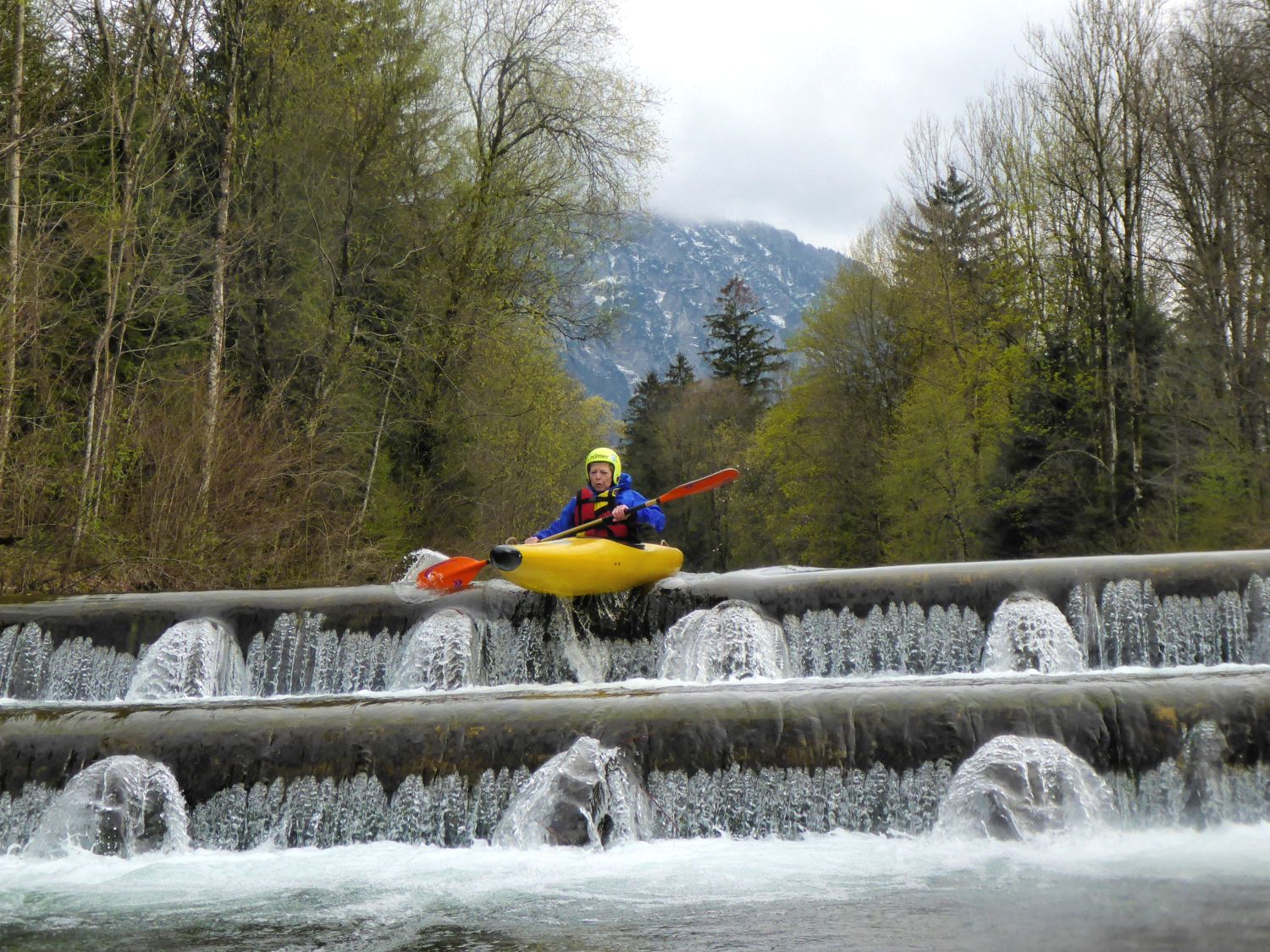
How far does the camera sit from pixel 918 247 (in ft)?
115

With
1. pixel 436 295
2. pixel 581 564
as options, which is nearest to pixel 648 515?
pixel 581 564

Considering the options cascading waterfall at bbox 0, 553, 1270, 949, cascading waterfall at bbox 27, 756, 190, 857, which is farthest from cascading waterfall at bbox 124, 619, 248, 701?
cascading waterfall at bbox 27, 756, 190, 857

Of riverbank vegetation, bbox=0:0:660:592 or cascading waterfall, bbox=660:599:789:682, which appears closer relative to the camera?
cascading waterfall, bbox=660:599:789:682

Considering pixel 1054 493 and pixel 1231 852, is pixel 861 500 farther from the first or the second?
pixel 1231 852

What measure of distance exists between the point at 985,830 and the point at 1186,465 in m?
16.5

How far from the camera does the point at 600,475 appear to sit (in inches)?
421

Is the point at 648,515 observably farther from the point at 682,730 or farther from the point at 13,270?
the point at 13,270

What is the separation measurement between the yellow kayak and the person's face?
0.79 metres

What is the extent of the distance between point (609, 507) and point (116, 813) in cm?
525

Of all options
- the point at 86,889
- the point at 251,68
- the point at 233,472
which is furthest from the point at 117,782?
the point at 251,68

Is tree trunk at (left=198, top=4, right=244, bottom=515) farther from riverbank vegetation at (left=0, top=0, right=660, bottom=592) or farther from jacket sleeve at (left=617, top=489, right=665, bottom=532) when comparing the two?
jacket sleeve at (left=617, top=489, right=665, bottom=532)

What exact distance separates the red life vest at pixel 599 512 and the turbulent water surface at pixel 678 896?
4.64 meters

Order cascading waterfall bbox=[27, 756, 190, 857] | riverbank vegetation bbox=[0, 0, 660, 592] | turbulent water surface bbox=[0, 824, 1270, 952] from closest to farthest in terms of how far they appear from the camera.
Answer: turbulent water surface bbox=[0, 824, 1270, 952], cascading waterfall bbox=[27, 756, 190, 857], riverbank vegetation bbox=[0, 0, 660, 592]

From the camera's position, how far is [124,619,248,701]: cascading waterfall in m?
9.51
